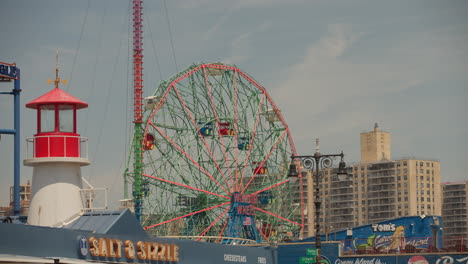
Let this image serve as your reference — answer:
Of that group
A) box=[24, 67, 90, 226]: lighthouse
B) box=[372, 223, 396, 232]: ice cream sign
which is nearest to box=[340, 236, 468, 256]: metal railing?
box=[372, 223, 396, 232]: ice cream sign

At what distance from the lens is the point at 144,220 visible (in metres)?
90.2

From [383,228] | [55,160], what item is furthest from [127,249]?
[383,228]

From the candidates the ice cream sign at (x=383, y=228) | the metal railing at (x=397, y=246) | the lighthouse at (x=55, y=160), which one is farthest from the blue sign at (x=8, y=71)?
the ice cream sign at (x=383, y=228)

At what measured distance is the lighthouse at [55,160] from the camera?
3353 centimetres

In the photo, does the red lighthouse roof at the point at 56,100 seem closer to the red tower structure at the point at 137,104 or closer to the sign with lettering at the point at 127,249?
the sign with lettering at the point at 127,249

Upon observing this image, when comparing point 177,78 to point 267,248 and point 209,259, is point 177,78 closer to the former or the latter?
point 267,248

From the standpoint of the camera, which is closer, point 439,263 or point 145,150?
point 439,263

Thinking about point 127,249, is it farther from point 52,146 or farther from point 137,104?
point 137,104

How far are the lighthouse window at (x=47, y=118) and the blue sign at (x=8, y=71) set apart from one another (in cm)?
1030

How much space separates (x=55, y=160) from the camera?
33.3m

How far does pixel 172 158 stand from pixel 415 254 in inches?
1598

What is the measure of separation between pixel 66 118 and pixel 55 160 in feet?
5.55

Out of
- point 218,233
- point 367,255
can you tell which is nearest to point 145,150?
point 218,233

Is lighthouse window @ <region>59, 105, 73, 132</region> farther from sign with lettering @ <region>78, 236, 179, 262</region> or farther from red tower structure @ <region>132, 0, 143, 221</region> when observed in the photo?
red tower structure @ <region>132, 0, 143, 221</region>
